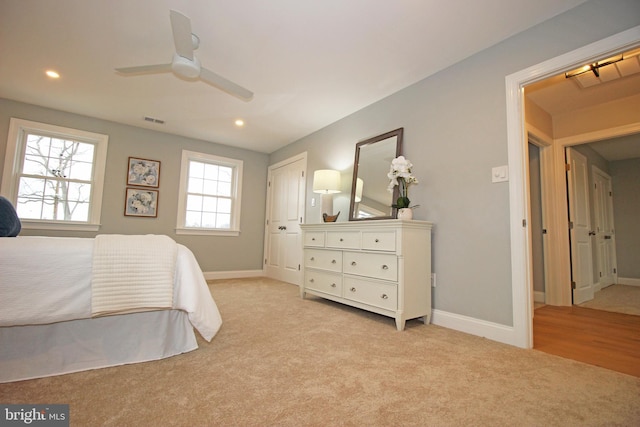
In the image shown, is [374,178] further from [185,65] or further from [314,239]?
[185,65]

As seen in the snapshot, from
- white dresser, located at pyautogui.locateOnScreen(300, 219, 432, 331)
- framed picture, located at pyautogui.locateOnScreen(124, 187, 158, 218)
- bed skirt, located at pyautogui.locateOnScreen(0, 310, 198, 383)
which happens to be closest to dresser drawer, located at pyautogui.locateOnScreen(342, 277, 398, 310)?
white dresser, located at pyautogui.locateOnScreen(300, 219, 432, 331)

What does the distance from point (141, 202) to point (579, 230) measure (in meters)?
6.16

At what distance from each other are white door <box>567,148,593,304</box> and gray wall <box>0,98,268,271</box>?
469 centimetres

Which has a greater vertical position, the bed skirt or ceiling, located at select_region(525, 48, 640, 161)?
ceiling, located at select_region(525, 48, 640, 161)

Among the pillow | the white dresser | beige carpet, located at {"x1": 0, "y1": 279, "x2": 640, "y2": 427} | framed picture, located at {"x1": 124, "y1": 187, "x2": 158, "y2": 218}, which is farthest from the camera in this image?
framed picture, located at {"x1": 124, "y1": 187, "x2": 158, "y2": 218}

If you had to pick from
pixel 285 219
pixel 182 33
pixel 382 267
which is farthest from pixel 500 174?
pixel 285 219

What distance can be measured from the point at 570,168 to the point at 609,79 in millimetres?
1158

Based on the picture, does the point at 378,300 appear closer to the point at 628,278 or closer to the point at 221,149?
the point at 221,149

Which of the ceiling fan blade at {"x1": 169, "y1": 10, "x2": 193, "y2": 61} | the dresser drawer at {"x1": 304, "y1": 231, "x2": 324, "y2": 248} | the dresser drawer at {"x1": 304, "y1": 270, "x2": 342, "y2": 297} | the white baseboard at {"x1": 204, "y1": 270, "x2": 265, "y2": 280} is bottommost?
the white baseboard at {"x1": 204, "y1": 270, "x2": 265, "y2": 280}

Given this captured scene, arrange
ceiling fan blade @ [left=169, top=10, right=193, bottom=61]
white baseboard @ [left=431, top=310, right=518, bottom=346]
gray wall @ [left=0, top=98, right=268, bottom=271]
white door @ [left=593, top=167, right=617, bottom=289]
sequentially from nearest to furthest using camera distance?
ceiling fan blade @ [left=169, top=10, right=193, bottom=61] → white baseboard @ [left=431, top=310, right=518, bottom=346] → gray wall @ [left=0, top=98, right=268, bottom=271] → white door @ [left=593, top=167, right=617, bottom=289]

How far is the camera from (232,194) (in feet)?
17.5

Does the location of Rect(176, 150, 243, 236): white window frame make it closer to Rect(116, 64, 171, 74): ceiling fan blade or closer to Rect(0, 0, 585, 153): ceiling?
Rect(0, 0, 585, 153): ceiling

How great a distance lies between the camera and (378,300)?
2480 mm

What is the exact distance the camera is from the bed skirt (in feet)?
4.49
